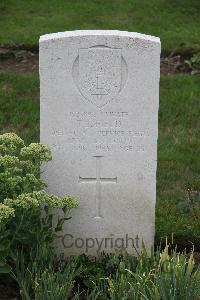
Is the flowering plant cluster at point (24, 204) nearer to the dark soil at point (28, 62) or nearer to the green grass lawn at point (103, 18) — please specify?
the dark soil at point (28, 62)

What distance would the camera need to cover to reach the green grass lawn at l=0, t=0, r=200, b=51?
11.0m

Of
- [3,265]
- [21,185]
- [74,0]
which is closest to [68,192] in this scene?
[21,185]

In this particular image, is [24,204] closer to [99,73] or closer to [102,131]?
[102,131]

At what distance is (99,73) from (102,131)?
1.29 ft

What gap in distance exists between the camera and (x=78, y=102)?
475 cm

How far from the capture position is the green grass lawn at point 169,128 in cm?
573

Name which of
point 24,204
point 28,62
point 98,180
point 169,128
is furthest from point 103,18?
point 24,204

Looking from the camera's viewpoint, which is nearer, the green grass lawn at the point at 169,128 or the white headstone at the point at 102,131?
the white headstone at the point at 102,131

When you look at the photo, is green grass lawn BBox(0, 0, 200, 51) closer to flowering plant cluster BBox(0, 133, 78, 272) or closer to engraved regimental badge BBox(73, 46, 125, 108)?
engraved regimental badge BBox(73, 46, 125, 108)

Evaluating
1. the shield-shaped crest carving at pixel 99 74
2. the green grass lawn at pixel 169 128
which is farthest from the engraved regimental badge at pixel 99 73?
the green grass lawn at pixel 169 128

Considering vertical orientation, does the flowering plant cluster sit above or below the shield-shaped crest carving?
below

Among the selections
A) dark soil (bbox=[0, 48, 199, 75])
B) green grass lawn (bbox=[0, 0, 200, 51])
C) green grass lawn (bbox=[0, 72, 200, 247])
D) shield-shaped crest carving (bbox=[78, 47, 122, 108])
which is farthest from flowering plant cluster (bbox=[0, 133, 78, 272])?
green grass lawn (bbox=[0, 0, 200, 51])

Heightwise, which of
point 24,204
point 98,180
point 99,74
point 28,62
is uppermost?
point 28,62

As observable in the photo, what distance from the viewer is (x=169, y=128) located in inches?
305
